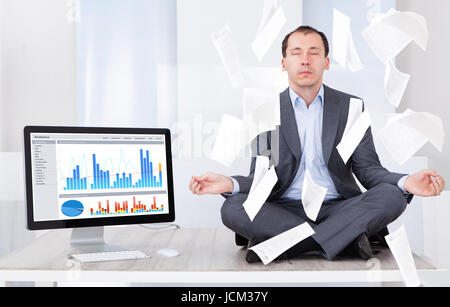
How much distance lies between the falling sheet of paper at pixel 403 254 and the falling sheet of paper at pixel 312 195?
0.17 metres

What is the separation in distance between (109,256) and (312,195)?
1.60 ft

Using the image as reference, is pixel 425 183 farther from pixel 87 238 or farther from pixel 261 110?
pixel 87 238

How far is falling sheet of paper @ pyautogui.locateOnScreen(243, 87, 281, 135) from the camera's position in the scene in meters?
1.37

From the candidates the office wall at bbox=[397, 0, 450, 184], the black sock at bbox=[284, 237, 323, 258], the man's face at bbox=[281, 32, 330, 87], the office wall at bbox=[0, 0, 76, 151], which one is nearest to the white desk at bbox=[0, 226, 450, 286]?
the black sock at bbox=[284, 237, 323, 258]

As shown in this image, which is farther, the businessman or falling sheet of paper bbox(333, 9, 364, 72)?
the businessman

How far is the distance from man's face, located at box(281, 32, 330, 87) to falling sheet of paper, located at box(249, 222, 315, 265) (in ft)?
1.77

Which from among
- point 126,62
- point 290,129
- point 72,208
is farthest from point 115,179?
point 126,62

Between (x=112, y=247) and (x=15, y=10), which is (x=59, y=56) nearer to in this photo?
(x=15, y=10)

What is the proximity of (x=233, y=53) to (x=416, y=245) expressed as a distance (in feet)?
4.25

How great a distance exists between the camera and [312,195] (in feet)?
3.73

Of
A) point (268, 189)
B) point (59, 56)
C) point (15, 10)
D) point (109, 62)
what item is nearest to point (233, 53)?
point (268, 189)

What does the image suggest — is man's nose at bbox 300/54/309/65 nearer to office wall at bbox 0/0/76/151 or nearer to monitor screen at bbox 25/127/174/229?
monitor screen at bbox 25/127/174/229

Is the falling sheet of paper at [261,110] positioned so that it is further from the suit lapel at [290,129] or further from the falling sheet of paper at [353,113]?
the falling sheet of paper at [353,113]
